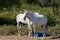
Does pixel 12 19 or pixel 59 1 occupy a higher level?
pixel 59 1

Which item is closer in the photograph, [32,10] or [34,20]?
[34,20]

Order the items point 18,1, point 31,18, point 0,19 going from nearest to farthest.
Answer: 1. point 31,18
2. point 0,19
3. point 18,1

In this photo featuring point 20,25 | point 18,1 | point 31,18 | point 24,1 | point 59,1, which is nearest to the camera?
point 31,18

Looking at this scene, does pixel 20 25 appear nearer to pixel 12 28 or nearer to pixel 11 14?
pixel 12 28

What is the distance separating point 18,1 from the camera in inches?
957

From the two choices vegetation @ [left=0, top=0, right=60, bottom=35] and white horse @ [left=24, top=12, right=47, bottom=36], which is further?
vegetation @ [left=0, top=0, right=60, bottom=35]

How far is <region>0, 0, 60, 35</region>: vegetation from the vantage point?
13626 millimetres

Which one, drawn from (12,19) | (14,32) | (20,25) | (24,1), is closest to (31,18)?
(20,25)

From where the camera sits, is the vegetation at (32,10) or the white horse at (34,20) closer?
the white horse at (34,20)

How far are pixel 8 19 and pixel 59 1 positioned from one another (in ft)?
14.5

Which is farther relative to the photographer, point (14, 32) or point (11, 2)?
point (11, 2)

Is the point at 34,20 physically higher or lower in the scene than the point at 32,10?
higher

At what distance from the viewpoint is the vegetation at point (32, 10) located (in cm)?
1363

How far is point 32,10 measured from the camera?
722 inches
